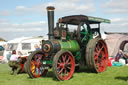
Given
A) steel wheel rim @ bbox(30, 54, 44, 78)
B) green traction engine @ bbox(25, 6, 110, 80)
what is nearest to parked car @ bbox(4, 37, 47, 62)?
green traction engine @ bbox(25, 6, 110, 80)

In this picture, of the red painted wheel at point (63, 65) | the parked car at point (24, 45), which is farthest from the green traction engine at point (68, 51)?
the parked car at point (24, 45)

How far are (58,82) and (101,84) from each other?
51.5 inches

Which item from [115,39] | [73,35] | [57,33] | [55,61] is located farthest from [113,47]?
[55,61]

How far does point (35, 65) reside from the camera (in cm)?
766

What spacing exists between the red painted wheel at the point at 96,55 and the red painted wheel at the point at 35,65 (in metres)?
1.74

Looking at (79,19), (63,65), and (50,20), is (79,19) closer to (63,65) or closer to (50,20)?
(50,20)

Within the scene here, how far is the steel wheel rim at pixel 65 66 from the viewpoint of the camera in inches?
273

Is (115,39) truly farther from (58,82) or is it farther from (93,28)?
(58,82)

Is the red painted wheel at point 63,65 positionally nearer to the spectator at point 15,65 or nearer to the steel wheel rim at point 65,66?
the steel wheel rim at point 65,66

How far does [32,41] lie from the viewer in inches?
659

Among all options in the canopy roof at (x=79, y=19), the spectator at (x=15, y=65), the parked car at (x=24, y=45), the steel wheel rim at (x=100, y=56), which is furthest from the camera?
the parked car at (x=24, y=45)

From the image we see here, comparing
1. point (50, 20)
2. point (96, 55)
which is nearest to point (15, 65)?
point (50, 20)

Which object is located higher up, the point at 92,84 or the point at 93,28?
the point at 93,28

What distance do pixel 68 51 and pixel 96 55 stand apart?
175cm
